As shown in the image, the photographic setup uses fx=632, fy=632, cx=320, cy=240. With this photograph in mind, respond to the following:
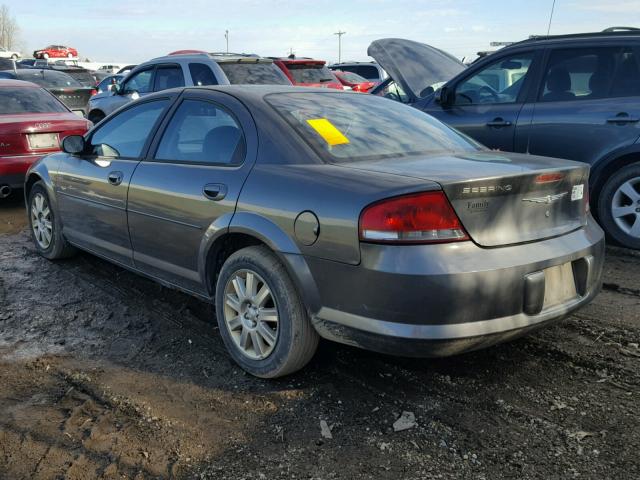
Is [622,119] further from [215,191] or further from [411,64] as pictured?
[215,191]

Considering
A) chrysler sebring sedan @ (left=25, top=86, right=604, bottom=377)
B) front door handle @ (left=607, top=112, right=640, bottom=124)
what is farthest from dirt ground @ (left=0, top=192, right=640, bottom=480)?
front door handle @ (left=607, top=112, right=640, bottom=124)

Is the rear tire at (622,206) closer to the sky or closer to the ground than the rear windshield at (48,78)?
closer to the ground

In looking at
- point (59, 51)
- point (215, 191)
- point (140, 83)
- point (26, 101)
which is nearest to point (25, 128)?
point (26, 101)

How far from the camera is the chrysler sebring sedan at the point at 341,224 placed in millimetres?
2748

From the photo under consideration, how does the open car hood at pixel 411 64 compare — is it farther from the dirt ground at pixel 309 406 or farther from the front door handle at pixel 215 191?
the front door handle at pixel 215 191

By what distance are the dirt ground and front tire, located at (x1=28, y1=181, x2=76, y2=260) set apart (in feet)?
3.92

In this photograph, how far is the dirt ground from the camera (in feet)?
8.58

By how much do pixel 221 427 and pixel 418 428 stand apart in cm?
90

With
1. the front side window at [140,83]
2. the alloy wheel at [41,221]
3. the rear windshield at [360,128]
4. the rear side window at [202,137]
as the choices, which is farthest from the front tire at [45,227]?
the front side window at [140,83]

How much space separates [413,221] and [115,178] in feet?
7.92

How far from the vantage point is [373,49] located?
727 cm

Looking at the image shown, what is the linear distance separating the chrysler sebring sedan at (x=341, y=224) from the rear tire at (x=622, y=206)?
82.0 inches

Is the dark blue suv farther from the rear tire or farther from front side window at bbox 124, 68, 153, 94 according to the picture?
front side window at bbox 124, 68, 153, 94

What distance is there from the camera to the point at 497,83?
247 inches
